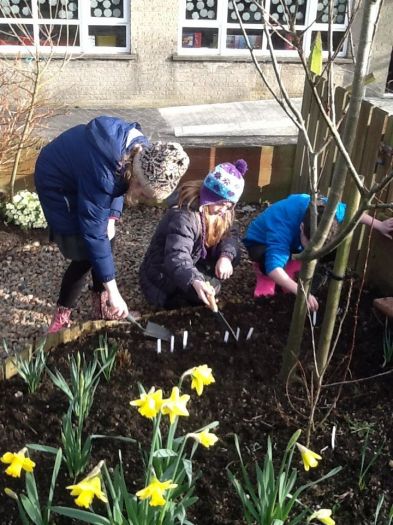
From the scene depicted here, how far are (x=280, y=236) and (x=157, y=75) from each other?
18.3 feet

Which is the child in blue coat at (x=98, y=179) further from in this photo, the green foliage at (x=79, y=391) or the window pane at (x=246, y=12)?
the window pane at (x=246, y=12)

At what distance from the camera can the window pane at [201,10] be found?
845 centimetres

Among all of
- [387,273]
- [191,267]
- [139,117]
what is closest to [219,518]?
[191,267]

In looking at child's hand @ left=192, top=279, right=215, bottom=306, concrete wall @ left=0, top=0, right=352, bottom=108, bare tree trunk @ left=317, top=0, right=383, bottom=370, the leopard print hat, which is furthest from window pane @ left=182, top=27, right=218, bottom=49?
bare tree trunk @ left=317, top=0, right=383, bottom=370

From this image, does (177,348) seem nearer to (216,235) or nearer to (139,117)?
(216,235)

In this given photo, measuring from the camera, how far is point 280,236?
3602 millimetres

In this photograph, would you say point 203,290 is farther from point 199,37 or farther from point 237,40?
point 237,40

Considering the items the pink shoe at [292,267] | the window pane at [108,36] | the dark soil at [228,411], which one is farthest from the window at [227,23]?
the dark soil at [228,411]

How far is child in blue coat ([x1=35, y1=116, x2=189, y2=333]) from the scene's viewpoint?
2672 mm

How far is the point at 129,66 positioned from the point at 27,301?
211 inches

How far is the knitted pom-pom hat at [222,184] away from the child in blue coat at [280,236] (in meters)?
0.43

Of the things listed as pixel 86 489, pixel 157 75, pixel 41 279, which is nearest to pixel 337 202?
pixel 86 489

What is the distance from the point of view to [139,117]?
8.16 meters

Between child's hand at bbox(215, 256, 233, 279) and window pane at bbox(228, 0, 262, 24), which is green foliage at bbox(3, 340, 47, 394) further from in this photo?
window pane at bbox(228, 0, 262, 24)
